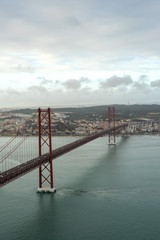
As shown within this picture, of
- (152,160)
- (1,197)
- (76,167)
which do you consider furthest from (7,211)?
(152,160)

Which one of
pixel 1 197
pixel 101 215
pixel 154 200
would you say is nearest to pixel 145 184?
pixel 154 200

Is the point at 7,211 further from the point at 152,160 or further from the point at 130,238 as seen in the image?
the point at 152,160

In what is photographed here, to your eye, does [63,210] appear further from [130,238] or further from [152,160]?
[152,160]

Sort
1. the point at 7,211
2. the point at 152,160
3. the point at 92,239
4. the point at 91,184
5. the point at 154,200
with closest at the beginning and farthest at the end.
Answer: the point at 92,239
the point at 7,211
the point at 154,200
the point at 91,184
the point at 152,160

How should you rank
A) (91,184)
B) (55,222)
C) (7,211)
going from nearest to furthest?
(55,222) < (7,211) < (91,184)

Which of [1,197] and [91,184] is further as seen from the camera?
[91,184]

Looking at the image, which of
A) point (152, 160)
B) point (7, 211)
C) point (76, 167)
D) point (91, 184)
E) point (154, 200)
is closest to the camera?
point (7, 211)
